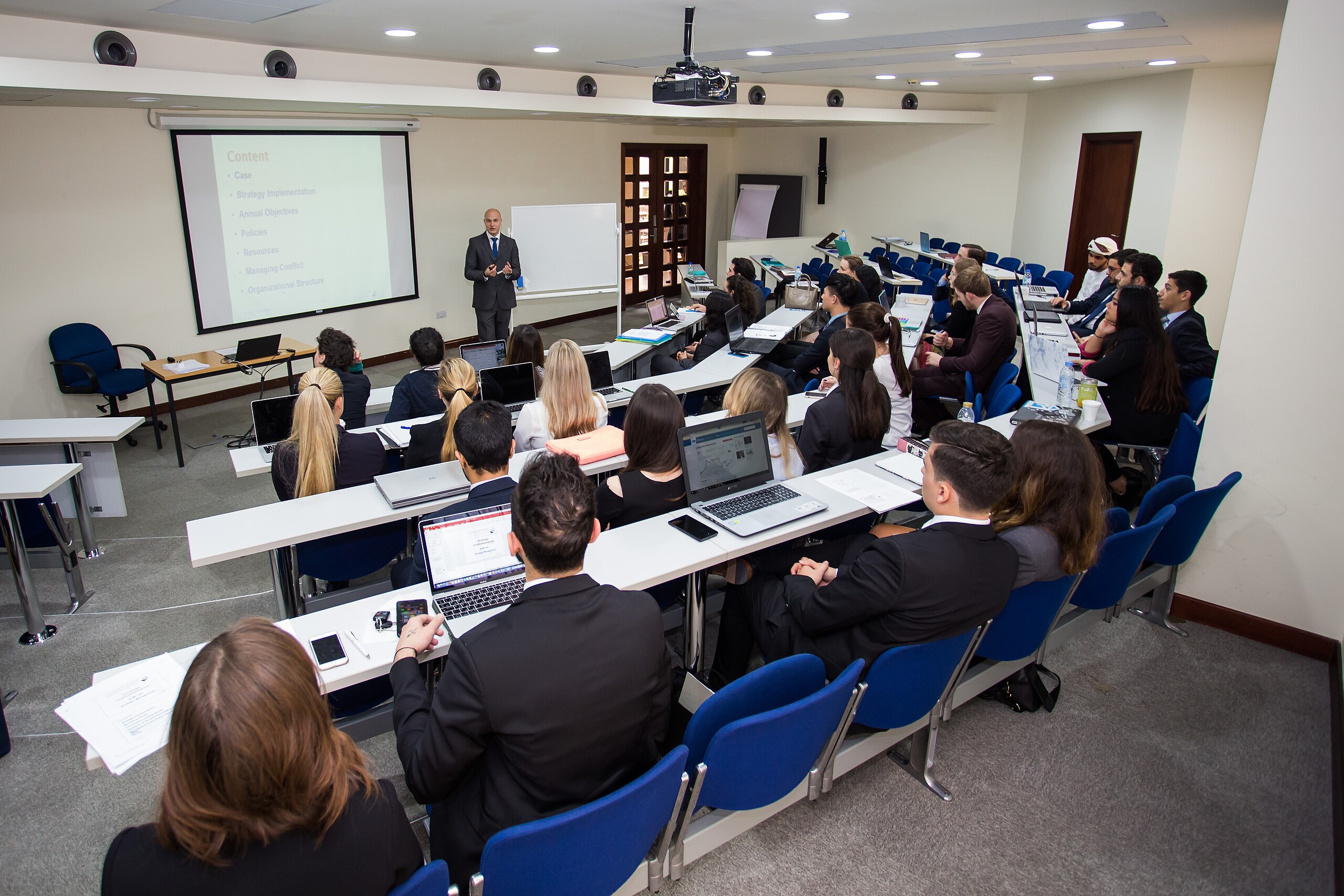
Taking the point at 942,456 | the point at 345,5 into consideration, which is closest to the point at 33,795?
the point at 942,456

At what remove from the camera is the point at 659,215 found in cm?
1262

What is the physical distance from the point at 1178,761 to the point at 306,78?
6.51 m

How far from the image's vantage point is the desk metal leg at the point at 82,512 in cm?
420

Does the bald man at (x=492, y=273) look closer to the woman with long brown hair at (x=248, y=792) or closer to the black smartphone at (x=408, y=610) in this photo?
the black smartphone at (x=408, y=610)

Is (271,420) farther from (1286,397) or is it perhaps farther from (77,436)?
(1286,397)

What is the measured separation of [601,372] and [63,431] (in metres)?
2.96

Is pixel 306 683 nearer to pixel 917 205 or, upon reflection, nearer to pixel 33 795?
pixel 33 795

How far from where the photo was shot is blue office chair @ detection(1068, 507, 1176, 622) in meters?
2.93

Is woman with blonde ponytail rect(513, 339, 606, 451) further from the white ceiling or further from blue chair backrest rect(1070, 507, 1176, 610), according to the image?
blue chair backrest rect(1070, 507, 1176, 610)

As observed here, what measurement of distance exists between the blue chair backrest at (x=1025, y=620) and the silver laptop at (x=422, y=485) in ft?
6.45

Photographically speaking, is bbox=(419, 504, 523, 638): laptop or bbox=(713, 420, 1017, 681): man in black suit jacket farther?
bbox=(419, 504, 523, 638): laptop

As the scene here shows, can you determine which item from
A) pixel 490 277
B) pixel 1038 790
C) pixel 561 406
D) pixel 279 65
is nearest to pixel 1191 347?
pixel 1038 790

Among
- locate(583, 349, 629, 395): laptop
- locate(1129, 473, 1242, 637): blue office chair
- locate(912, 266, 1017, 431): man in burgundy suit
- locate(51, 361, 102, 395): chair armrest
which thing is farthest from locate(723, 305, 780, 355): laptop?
locate(51, 361, 102, 395): chair armrest

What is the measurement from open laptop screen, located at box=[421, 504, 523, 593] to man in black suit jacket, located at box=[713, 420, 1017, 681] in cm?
92
